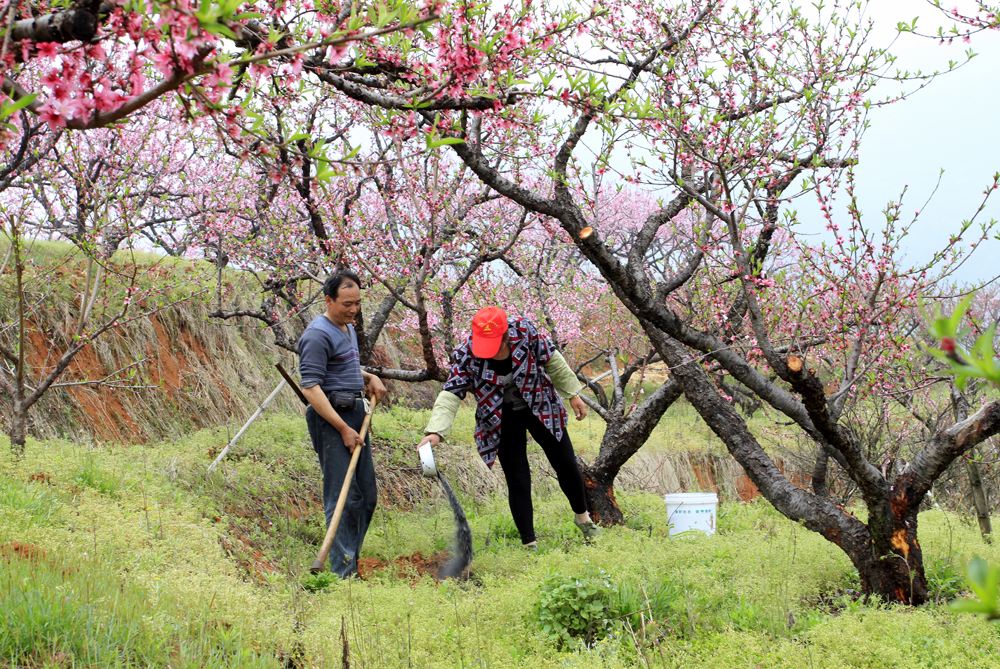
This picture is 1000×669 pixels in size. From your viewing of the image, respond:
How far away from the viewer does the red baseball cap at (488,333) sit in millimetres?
5281

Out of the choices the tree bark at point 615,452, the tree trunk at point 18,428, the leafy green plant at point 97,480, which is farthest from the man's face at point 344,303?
the tree bark at point 615,452

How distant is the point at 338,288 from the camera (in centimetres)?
514

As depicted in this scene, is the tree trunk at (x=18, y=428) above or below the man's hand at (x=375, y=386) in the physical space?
below

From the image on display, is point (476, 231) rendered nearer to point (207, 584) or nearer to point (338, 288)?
point (338, 288)

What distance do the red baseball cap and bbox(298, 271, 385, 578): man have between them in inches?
31.3

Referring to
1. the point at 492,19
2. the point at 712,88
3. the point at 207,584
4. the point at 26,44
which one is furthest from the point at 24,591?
the point at 712,88

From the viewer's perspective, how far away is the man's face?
16.9ft

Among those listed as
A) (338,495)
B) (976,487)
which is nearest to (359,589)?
(338,495)

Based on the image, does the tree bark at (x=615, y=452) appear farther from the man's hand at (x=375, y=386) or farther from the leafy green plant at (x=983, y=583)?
the leafy green plant at (x=983, y=583)

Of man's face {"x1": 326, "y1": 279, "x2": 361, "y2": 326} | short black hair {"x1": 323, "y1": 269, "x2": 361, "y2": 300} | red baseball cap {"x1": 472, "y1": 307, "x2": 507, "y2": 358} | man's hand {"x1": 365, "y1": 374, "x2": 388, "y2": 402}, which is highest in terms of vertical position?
short black hair {"x1": 323, "y1": 269, "x2": 361, "y2": 300}

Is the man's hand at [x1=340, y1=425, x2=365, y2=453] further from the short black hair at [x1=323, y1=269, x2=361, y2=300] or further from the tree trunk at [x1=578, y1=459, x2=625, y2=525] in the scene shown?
the tree trunk at [x1=578, y1=459, x2=625, y2=525]

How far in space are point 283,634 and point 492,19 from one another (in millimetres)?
3213

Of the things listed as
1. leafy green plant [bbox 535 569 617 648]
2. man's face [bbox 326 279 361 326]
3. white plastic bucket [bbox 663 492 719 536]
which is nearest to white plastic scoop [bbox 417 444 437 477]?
man's face [bbox 326 279 361 326]

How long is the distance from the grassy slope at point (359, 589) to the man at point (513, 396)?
604mm
